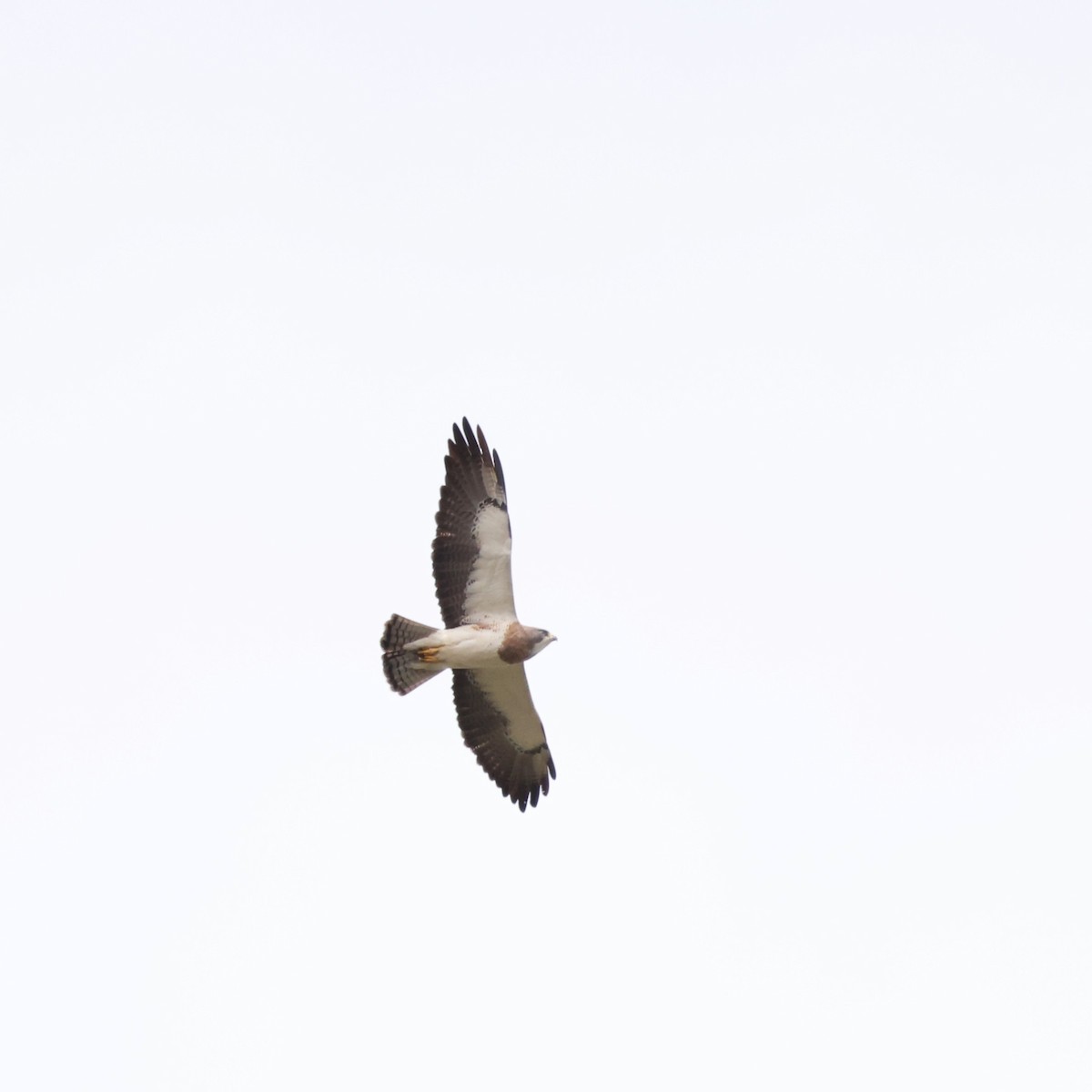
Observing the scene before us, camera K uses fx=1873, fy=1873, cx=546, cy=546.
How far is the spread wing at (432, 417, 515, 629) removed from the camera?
72.9 feet

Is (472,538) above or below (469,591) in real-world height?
above

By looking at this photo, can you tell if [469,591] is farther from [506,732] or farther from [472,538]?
[506,732]

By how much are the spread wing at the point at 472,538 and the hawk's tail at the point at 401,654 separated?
519mm

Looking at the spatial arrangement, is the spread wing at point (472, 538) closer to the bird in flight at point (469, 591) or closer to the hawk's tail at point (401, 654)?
the bird in flight at point (469, 591)

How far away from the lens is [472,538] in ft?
72.9

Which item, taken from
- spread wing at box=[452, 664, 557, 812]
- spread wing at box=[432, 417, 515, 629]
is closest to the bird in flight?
spread wing at box=[432, 417, 515, 629]

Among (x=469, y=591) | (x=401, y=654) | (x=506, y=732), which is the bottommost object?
(x=506, y=732)

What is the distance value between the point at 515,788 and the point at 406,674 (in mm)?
2746

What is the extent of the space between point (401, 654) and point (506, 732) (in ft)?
7.46

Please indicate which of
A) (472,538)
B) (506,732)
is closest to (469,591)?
(472,538)

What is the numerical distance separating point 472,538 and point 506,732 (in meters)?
3.14

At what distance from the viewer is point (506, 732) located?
79.1 ft

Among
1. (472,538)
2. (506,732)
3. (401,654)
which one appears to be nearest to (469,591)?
(472,538)

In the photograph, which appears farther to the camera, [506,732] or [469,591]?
[506,732]
